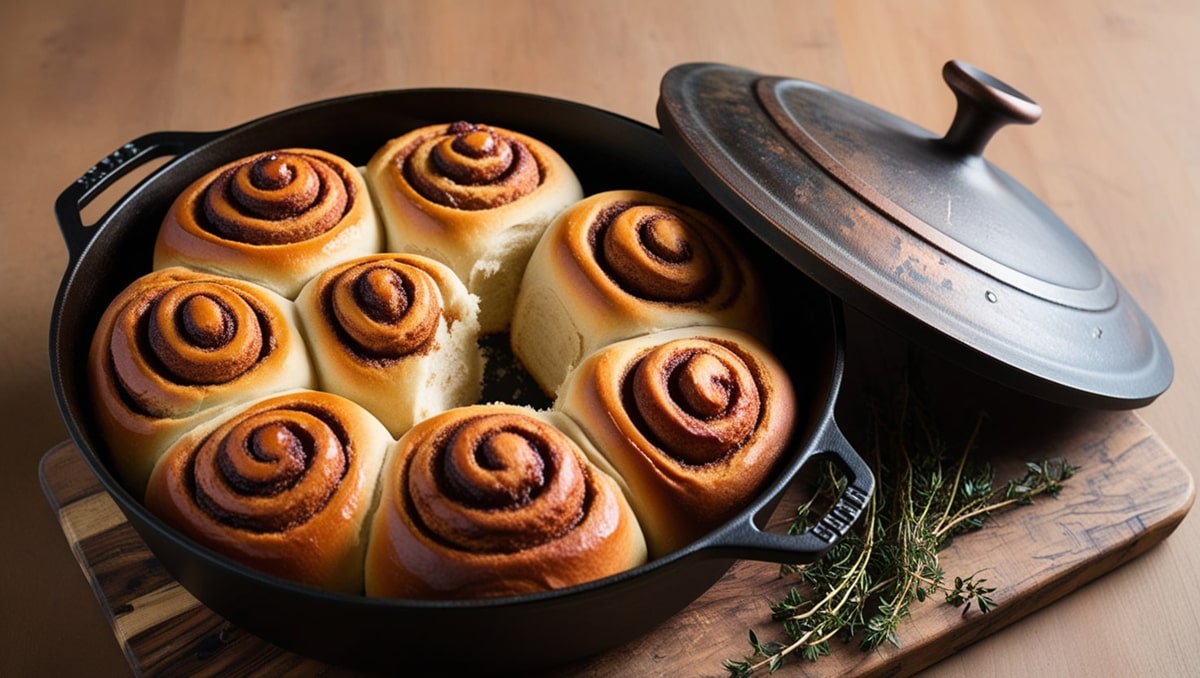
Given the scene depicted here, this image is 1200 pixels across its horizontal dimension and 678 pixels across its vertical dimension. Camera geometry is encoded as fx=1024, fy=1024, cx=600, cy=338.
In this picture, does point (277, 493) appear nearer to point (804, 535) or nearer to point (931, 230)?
point (804, 535)

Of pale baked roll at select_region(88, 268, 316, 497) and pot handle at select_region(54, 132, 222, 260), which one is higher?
pot handle at select_region(54, 132, 222, 260)

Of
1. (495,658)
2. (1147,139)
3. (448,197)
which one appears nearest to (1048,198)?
(1147,139)

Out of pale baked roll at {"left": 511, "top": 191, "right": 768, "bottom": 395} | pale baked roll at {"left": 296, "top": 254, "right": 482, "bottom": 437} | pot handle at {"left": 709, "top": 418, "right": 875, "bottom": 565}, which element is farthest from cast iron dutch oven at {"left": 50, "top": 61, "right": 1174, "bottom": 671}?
pale baked roll at {"left": 296, "top": 254, "right": 482, "bottom": 437}

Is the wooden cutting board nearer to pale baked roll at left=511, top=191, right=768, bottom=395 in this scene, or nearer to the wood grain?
the wood grain

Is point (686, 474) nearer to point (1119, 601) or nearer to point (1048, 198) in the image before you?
point (1119, 601)

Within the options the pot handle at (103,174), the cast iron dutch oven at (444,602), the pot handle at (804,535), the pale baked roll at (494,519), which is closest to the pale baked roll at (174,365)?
the cast iron dutch oven at (444,602)

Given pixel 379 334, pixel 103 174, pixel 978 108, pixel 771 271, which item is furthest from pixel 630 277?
pixel 103 174
